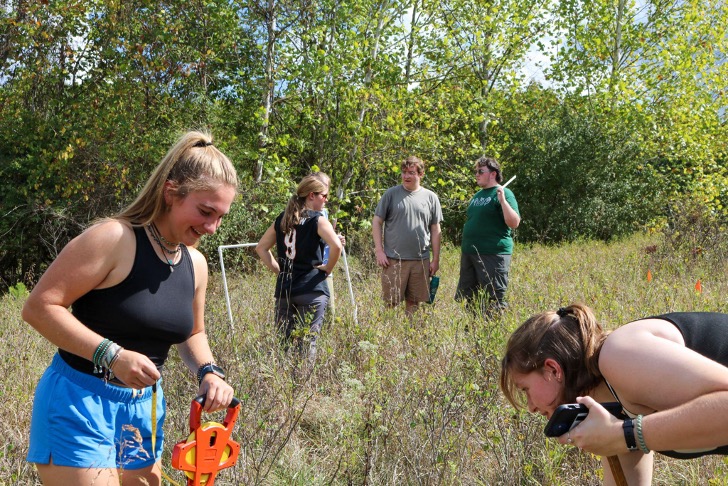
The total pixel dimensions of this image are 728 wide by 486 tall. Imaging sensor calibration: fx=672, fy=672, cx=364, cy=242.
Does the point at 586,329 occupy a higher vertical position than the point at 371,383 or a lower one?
higher

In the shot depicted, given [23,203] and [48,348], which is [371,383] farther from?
[23,203]

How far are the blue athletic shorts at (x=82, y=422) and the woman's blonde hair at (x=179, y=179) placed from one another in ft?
1.68

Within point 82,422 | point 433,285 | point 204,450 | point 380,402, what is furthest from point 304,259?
point 82,422

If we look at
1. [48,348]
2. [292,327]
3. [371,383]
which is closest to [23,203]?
[48,348]

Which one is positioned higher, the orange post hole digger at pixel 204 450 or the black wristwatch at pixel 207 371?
the black wristwatch at pixel 207 371

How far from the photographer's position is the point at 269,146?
1213 cm

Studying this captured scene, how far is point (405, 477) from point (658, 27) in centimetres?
1843

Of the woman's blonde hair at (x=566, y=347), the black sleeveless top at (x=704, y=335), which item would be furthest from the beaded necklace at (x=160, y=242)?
the black sleeveless top at (x=704, y=335)

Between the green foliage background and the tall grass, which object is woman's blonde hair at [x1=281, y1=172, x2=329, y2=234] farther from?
the green foliage background

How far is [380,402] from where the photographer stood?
335cm

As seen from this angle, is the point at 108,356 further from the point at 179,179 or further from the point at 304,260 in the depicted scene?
the point at 304,260

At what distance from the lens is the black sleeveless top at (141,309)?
2.00m

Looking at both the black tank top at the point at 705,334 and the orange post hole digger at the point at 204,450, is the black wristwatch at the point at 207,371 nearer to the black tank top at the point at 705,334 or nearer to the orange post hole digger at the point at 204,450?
the orange post hole digger at the point at 204,450

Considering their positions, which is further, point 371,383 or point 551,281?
point 551,281
